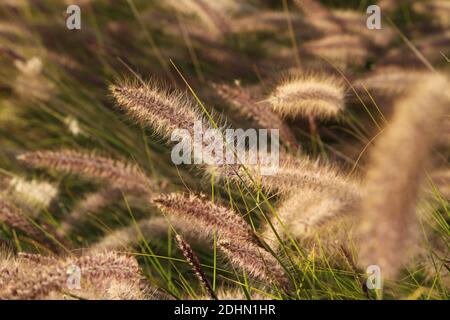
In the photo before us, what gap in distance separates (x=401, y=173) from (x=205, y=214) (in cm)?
71

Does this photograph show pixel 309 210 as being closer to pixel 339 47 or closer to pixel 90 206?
pixel 90 206

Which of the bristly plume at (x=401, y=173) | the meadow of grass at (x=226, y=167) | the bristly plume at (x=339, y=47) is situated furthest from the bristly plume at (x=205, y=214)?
the bristly plume at (x=339, y=47)

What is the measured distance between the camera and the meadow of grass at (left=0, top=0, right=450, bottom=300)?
5.04 ft

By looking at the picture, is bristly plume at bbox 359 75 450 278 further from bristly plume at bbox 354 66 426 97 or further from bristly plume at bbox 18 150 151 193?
bristly plume at bbox 354 66 426 97

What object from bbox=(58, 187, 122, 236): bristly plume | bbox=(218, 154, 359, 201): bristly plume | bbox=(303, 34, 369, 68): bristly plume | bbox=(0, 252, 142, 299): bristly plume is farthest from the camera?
bbox=(303, 34, 369, 68): bristly plume

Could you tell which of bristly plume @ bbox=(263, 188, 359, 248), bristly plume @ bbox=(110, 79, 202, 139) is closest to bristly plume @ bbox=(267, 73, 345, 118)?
bristly plume @ bbox=(263, 188, 359, 248)

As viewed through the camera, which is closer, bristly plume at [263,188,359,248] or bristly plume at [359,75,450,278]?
bristly plume at [359,75,450,278]

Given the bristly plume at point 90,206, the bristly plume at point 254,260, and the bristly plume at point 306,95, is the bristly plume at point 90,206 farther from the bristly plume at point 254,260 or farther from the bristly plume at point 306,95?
A: the bristly plume at point 254,260

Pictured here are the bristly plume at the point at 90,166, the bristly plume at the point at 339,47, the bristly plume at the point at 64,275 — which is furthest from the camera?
the bristly plume at the point at 339,47

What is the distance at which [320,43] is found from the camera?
10.9ft

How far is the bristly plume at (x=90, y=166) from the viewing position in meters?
2.30

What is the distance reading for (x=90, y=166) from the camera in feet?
7.58
